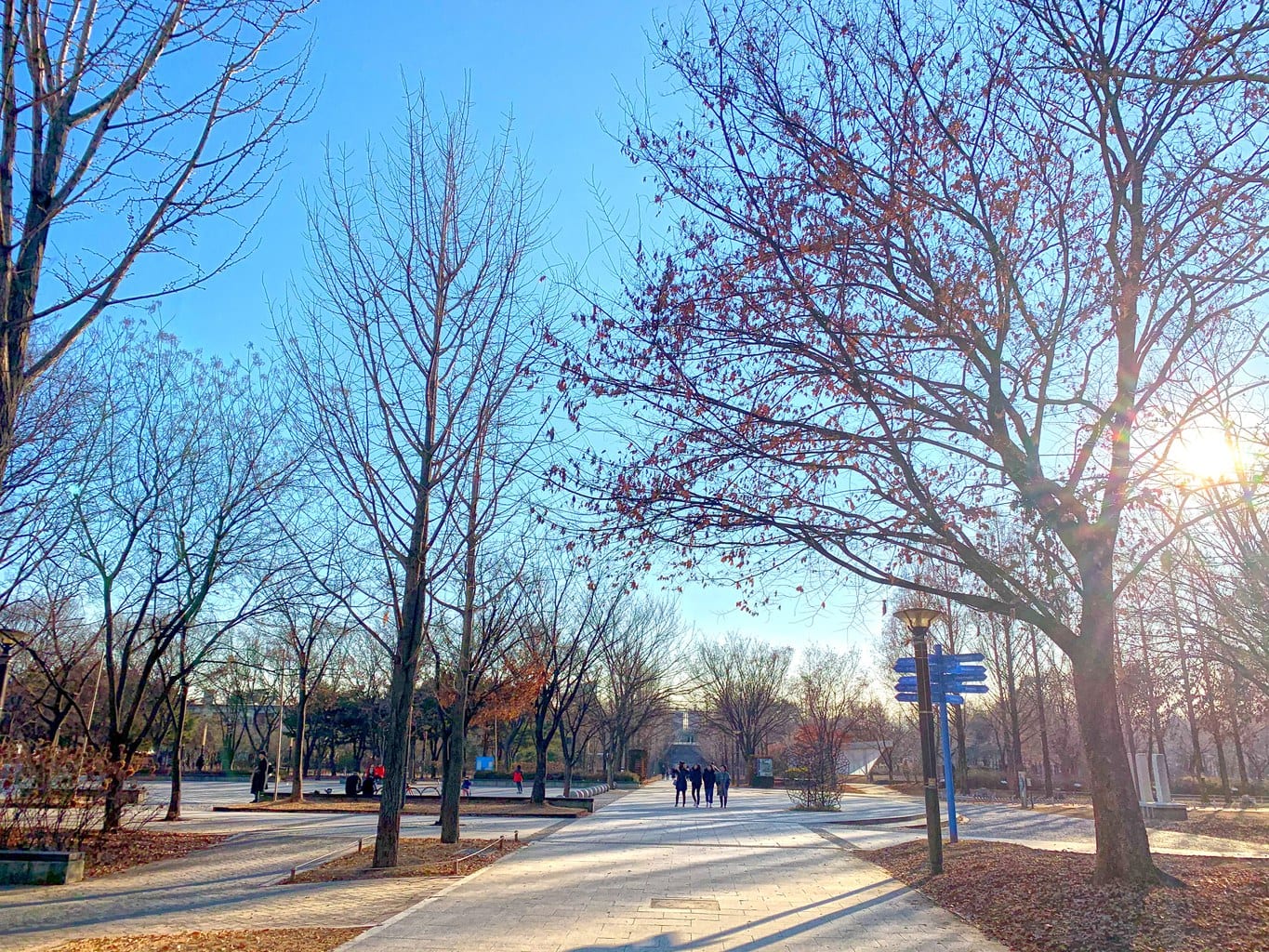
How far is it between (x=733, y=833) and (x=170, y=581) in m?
13.2

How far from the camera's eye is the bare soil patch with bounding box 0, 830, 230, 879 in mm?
12477

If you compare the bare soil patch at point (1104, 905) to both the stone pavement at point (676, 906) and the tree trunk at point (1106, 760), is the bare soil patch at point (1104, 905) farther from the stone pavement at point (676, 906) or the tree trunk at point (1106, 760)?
the stone pavement at point (676, 906)

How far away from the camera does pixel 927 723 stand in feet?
42.7

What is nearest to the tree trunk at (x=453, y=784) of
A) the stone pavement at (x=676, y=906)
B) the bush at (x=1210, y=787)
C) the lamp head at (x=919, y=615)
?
the stone pavement at (x=676, y=906)

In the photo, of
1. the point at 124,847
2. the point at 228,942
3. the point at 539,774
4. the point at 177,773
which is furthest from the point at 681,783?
the point at 228,942

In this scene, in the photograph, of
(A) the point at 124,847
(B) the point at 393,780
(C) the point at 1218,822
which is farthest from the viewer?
(C) the point at 1218,822

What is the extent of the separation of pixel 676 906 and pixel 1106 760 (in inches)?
192

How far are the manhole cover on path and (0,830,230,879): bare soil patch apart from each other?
8.10m

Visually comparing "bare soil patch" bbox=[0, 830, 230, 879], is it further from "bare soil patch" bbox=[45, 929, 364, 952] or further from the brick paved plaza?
"bare soil patch" bbox=[45, 929, 364, 952]

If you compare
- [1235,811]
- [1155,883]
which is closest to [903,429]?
[1155,883]

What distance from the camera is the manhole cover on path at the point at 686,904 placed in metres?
9.97

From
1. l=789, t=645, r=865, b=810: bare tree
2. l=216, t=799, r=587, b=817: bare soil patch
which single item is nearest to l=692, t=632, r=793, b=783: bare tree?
l=789, t=645, r=865, b=810: bare tree

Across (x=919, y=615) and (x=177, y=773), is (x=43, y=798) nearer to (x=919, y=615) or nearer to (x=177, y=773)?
(x=177, y=773)

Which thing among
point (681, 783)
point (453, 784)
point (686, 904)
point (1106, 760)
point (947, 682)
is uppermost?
point (947, 682)
